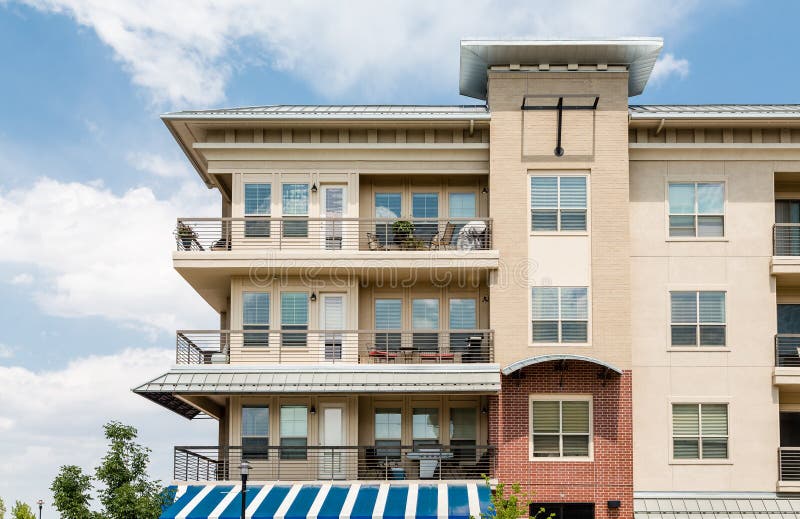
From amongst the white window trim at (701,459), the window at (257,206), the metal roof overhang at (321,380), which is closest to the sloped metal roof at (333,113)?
the window at (257,206)

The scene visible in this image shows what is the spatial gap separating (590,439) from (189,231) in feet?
39.4

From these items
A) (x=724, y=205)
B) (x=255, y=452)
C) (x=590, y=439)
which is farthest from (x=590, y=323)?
(x=255, y=452)

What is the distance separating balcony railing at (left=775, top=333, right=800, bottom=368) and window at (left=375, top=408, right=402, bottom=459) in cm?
1046

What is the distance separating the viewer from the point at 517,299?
99.0ft

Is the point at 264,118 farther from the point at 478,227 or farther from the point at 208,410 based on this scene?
the point at 208,410

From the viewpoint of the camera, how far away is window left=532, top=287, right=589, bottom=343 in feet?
98.7

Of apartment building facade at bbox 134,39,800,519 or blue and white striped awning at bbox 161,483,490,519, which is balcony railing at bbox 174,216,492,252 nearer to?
apartment building facade at bbox 134,39,800,519

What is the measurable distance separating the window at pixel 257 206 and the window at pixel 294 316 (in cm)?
185

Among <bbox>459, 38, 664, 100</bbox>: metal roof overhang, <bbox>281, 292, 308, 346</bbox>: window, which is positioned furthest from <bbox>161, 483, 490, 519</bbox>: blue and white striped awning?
<bbox>459, 38, 664, 100</bbox>: metal roof overhang

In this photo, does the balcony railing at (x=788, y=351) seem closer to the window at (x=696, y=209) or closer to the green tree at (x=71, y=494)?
the window at (x=696, y=209)

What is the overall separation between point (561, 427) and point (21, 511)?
16163mm

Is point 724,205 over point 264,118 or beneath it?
beneath

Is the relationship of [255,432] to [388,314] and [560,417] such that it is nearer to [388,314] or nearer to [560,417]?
[388,314]

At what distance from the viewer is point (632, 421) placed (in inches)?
1180
